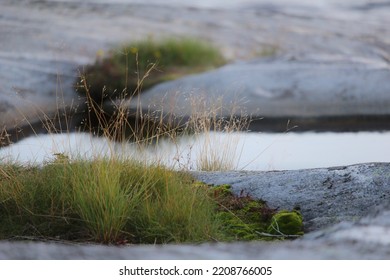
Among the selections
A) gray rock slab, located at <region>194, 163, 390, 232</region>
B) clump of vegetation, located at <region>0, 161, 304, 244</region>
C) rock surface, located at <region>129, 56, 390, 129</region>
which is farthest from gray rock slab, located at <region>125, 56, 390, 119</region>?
clump of vegetation, located at <region>0, 161, 304, 244</region>

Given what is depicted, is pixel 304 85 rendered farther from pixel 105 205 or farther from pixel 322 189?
pixel 105 205

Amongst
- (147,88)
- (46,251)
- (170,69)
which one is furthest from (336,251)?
(170,69)

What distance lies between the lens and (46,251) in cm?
386

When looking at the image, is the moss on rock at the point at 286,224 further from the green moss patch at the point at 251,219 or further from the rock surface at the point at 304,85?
the rock surface at the point at 304,85

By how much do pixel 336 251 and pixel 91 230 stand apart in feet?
5.81

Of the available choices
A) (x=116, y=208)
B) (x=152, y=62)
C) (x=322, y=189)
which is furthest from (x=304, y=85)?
(x=116, y=208)

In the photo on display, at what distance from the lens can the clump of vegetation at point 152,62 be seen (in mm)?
11359

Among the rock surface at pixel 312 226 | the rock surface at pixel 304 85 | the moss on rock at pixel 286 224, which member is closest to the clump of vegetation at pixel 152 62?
the rock surface at pixel 304 85

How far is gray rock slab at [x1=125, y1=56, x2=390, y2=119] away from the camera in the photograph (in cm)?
1128

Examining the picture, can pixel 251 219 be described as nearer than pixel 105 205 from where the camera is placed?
No

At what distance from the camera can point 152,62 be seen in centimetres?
1155

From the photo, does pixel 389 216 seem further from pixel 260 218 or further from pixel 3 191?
pixel 3 191

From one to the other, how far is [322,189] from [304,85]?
6.46 meters

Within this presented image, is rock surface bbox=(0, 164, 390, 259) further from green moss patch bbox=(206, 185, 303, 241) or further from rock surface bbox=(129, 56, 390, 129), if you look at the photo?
rock surface bbox=(129, 56, 390, 129)
